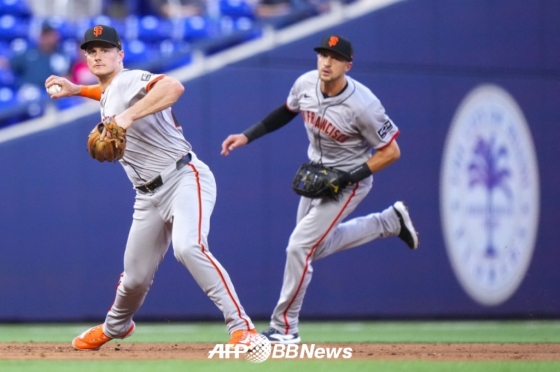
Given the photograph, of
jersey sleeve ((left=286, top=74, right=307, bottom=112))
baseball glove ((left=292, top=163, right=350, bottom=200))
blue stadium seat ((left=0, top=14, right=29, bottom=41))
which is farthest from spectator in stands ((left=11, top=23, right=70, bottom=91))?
baseball glove ((left=292, top=163, right=350, bottom=200))

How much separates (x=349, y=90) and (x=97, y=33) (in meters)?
1.79

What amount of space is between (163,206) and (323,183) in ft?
4.38

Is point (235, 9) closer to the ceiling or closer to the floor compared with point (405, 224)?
closer to the ceiling

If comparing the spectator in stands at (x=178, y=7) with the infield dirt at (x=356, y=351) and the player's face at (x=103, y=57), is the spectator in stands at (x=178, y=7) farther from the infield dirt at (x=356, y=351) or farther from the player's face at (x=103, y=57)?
the player's face at (x=103, y=57)

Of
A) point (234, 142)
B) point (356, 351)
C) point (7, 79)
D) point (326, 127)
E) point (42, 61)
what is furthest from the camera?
point (7, 79)

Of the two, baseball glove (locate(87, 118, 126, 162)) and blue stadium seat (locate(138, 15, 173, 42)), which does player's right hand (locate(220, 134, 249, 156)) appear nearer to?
baseball glove (locate(87, 118, 126, 162))

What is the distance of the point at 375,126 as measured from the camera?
593 centimetres

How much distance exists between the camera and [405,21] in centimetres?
911

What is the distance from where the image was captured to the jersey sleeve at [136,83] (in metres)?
4.79

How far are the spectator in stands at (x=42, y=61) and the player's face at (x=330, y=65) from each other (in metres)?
3.24

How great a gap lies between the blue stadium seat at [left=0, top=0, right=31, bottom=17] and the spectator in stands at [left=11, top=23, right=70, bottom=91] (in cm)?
142

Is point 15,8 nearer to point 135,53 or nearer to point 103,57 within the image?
point 135,53

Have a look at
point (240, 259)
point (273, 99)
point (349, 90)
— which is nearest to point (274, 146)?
point (273, 99)

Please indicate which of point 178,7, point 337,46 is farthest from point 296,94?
point 178,7
